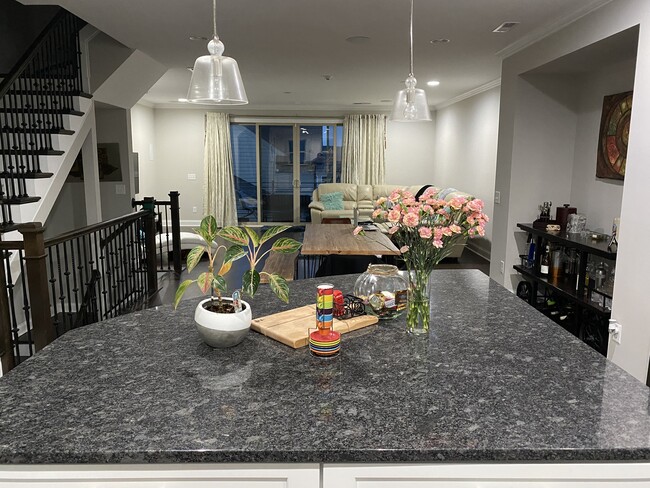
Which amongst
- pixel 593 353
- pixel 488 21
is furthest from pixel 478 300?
pixel 488 21

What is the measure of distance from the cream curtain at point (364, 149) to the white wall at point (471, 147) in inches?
48.5

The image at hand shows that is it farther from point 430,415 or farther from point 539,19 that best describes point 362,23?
point 430,415

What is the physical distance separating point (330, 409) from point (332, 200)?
9164 mm

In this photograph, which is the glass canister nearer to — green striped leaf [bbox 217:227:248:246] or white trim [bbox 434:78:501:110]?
green striped leaf [bbox 217:227:248:246]

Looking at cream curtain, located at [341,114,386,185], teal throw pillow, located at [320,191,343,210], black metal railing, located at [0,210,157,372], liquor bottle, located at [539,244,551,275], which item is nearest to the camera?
black metal railing, located at [0,210,157,372]

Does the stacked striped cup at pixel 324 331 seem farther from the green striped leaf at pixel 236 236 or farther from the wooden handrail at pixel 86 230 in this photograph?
the wooden handrail at pixel 86 230

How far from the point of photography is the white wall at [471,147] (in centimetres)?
715

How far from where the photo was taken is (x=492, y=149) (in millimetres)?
7066

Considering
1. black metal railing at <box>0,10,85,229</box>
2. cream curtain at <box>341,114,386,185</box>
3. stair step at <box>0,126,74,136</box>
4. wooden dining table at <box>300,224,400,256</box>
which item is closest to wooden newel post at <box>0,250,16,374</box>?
black metal railing at <box>0,10,85,229</box>

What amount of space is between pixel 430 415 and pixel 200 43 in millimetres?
4457

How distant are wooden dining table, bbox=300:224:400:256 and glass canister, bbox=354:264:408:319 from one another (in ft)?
5.77

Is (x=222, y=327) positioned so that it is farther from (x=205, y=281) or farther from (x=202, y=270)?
(x=202, y=270)

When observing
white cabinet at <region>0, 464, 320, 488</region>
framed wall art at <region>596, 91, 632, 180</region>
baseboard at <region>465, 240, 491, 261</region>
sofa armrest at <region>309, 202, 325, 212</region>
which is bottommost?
baseboard at <region>465, 240, 491, 261</region>

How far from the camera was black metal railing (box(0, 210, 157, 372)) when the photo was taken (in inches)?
117
